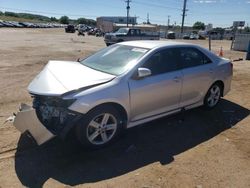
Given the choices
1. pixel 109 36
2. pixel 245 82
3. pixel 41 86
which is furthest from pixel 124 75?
pixel 109 36

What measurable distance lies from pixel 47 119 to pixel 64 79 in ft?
Answer: 2.12

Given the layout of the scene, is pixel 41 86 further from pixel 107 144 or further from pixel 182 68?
pixel 182 68

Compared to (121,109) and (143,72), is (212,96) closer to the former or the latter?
(143,72)

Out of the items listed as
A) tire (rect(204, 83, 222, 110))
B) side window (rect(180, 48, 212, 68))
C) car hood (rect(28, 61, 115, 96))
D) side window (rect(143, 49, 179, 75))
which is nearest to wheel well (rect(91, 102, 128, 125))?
car hood (rect(28, 61, 115, 96))

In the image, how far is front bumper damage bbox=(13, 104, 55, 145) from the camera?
12.3 ft

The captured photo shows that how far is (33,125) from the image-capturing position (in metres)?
3.86

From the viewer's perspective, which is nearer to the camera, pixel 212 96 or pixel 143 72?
pixel 143 72

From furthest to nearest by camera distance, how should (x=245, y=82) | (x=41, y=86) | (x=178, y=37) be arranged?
(x=178, y=37) < (x=245, y=82) < (x=41, y=86)

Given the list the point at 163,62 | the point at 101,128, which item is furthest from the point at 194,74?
the point at 101,128

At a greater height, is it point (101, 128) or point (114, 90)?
point (114, 90)

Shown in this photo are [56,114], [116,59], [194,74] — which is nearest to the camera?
[56,114]

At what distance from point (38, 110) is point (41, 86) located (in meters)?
0.38

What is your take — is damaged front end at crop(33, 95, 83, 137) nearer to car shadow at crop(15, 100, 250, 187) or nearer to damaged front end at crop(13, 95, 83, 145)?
damaged front end at crop(13, 95, 83, 145)

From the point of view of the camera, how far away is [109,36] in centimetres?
2309
